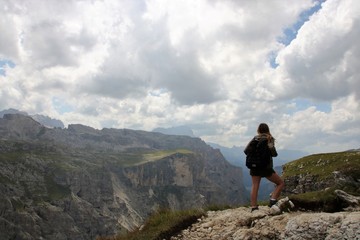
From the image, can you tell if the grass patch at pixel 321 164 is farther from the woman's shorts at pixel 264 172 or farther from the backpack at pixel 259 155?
the backpack at pixel 259 155

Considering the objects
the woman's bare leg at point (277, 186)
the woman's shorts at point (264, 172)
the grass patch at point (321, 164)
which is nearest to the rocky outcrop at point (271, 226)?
the woman's bare leg at point (277, 186)

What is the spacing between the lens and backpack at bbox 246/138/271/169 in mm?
14531

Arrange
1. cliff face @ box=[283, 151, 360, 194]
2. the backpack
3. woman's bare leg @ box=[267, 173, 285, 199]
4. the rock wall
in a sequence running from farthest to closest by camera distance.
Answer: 1. cliff face @ box=[283, 151, 360, 194]
2. woman's bare leg @ box=[267, 173, 285, 199]
3. the backpack
4. the rock wall

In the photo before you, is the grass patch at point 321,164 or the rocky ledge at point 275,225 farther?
the grass patch at point 321,164

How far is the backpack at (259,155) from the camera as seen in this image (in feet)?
47.7

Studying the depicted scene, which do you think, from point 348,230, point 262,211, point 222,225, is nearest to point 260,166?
point 262,211

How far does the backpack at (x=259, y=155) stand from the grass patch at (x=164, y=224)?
3238 mm

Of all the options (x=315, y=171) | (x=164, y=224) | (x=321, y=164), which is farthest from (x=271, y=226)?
(x=321, y=164)

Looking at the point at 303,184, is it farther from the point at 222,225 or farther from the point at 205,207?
the point at 222,225

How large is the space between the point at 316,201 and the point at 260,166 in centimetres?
290

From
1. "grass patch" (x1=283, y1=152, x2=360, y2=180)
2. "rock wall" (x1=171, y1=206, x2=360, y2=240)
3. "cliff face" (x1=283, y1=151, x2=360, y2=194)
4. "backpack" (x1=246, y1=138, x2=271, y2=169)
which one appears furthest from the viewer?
"grass patch" (x1=283, y1=152, x2=360, y2=180)

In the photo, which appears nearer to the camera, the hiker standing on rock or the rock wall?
the rock wall

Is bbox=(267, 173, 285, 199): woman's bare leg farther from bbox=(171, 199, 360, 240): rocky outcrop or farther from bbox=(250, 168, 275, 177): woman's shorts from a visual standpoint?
bbox=(171, 199, 360, 240): rocky outcrop

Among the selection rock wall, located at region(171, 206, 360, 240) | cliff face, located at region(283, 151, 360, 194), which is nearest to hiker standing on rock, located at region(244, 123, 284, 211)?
rock wall, located at region(171, 206, 360, 240)
